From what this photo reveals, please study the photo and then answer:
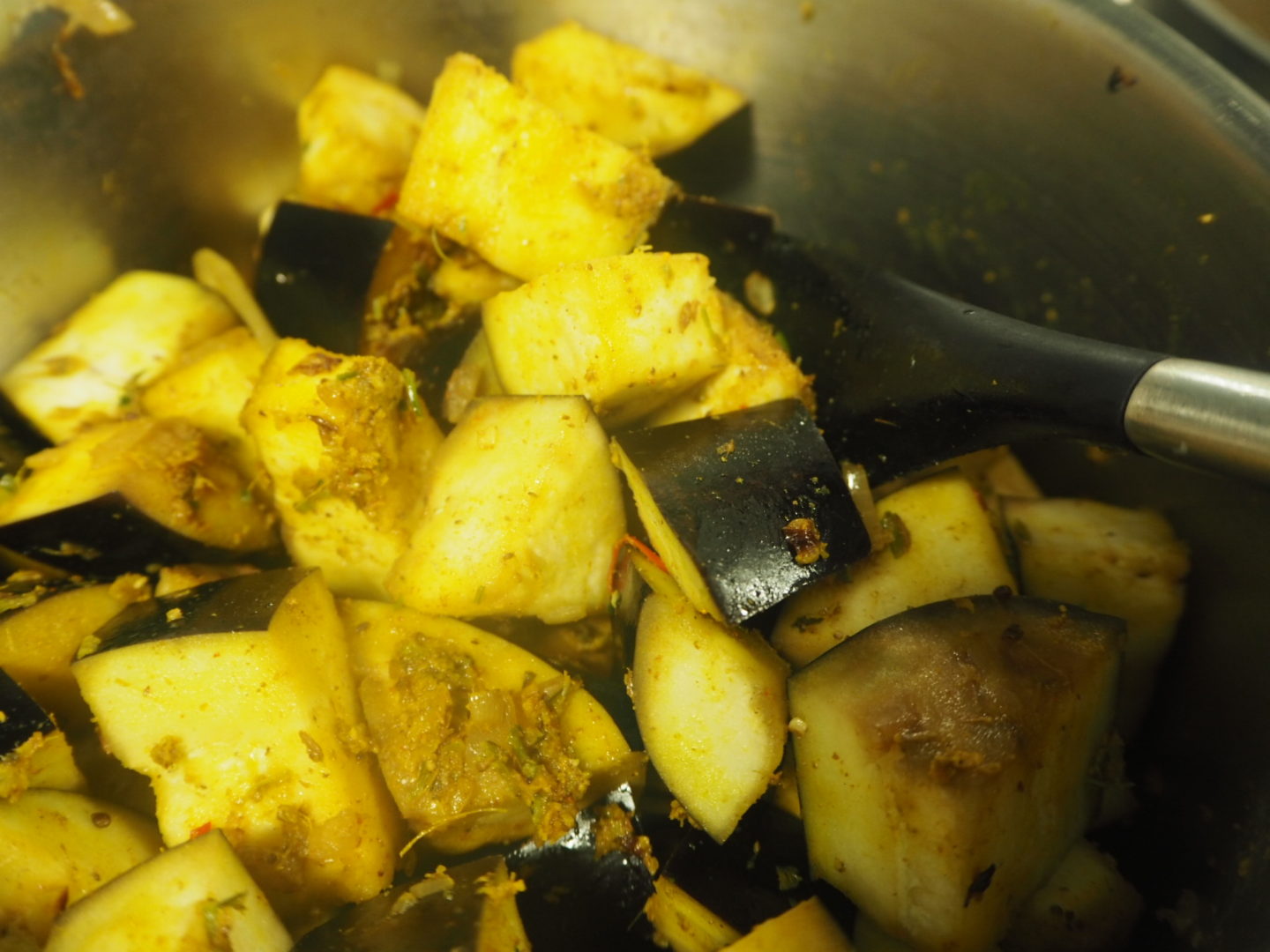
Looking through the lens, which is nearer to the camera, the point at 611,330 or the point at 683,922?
the point at 683,922

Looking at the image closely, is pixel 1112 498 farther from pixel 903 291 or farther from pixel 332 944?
pixel 332 944

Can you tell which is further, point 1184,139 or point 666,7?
point 666,7

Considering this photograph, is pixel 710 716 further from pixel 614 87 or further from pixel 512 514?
pixel 614 87

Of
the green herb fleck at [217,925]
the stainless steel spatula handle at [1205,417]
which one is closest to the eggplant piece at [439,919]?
the green herb fleck at [217,925]

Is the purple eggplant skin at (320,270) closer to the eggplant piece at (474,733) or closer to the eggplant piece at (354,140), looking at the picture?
the eggplant piece at (354,140)

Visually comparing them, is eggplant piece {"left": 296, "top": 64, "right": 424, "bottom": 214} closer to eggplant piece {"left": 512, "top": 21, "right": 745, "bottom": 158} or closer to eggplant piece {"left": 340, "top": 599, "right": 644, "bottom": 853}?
eggplant piece {"left": 512, "top": 21, "right": 745, "bottom": 158}

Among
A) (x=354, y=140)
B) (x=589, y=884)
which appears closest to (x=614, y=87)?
(x=354, y=140)

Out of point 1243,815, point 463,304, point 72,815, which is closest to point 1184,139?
point 1243,815
